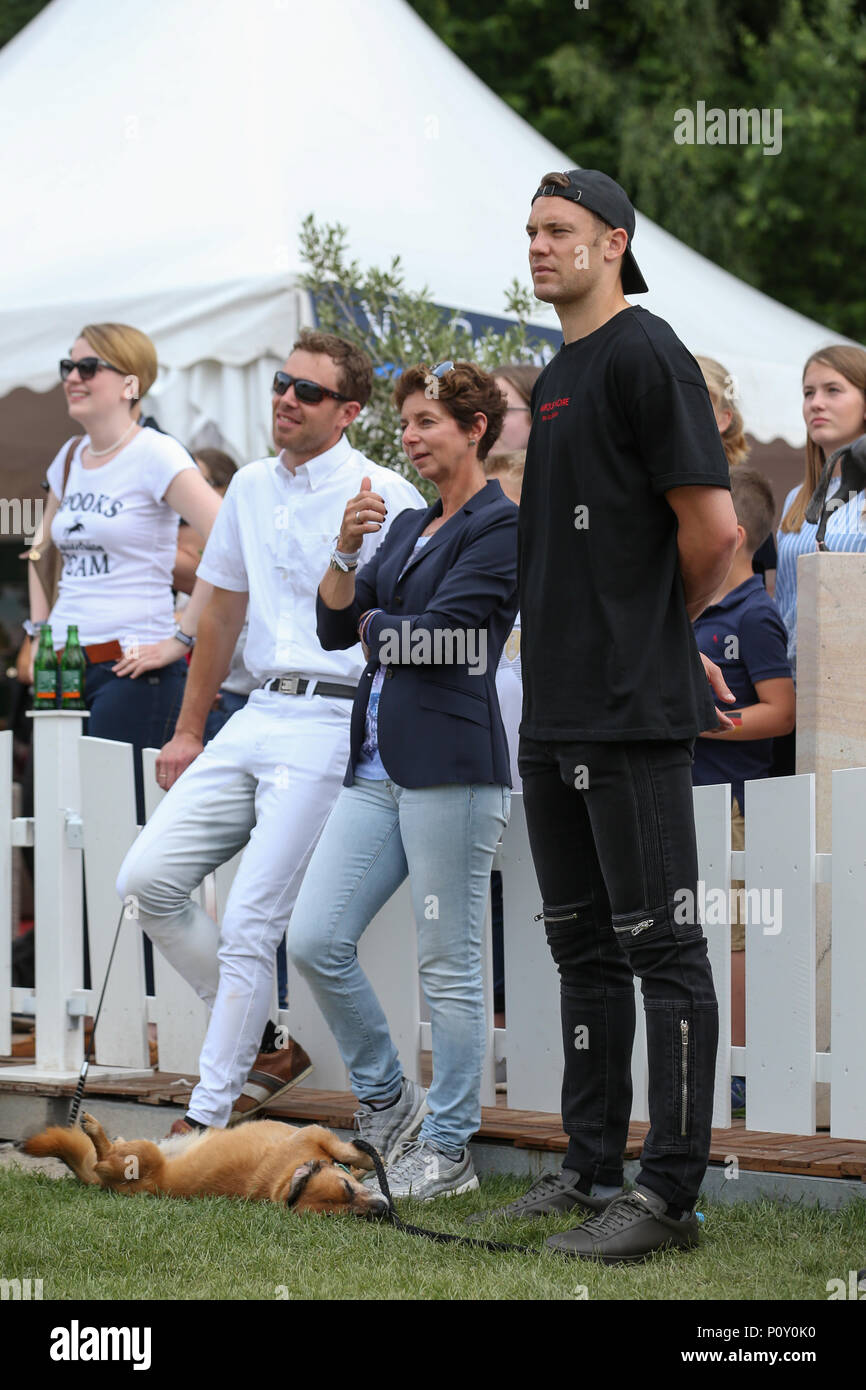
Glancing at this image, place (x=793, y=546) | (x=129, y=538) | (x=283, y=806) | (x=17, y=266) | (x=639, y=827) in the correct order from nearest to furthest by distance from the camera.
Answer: (x=639, y=827) < (x=283, y=806) < (x=793, y=546) < (x=129, y=538) < (x=17, y=266)

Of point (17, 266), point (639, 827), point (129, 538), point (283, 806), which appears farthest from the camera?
point (17, 266)

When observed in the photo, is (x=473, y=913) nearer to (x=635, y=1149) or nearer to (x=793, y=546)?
(x=635, y=1149)

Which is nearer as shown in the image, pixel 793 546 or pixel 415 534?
pixel 415 534

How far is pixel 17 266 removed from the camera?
7.31 metres

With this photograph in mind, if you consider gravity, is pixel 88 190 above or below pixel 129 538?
above

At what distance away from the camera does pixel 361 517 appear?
146 inches

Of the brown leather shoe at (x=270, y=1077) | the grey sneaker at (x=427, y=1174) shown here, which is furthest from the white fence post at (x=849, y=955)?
the brown leather shoe at (x=270, y=1077)

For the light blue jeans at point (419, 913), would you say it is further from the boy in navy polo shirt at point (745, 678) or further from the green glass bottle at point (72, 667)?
the green glass bottle at point (72, 667)

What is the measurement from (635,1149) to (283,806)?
1125 mm

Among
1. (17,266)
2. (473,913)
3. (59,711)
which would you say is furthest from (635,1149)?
(17,266)

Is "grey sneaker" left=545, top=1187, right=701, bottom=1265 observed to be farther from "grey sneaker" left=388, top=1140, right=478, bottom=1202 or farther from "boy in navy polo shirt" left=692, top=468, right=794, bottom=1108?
"boy in navy polo shirt" left=692, top=468, right=794, bottom=1108

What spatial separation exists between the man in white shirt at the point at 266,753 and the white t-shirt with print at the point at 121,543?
30.3 inches

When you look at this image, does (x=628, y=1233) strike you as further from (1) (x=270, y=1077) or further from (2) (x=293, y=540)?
(2) (x=293, y=540)

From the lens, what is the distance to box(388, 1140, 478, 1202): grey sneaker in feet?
12.2
